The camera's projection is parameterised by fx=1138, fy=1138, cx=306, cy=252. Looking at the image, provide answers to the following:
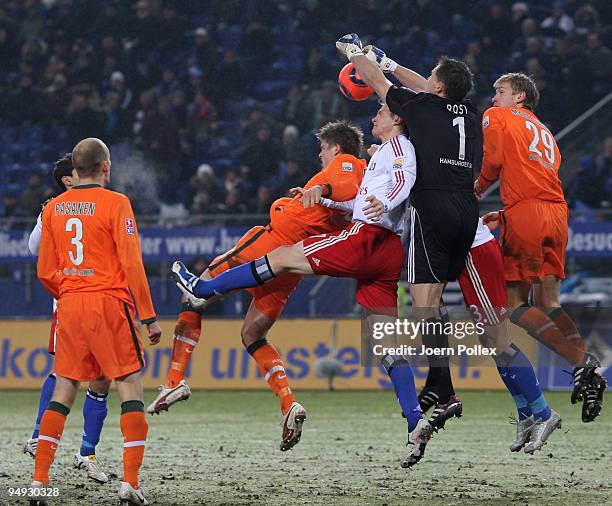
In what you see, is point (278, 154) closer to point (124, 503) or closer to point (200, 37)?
point (200, 37)

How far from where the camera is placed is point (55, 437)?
22.9ft

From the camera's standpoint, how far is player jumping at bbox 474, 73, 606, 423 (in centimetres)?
801

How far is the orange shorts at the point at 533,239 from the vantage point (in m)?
8.05

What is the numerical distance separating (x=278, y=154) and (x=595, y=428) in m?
9.14

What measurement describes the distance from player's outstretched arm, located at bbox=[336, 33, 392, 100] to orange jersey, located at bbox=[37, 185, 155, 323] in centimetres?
193

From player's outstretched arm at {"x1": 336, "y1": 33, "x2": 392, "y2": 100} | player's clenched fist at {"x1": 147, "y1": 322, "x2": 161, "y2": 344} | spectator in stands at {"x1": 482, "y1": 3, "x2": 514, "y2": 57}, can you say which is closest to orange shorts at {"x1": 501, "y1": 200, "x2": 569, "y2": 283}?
player's outstretched arm at {"x1": 336, "y1": 33, "x2": 392, "y2": 100}

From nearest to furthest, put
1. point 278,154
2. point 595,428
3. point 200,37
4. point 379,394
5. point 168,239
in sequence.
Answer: point 595,428, point 379,394, point 168,239, point 278,154, point 200,37

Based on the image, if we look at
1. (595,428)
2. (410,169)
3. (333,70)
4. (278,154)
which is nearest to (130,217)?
(410,169)

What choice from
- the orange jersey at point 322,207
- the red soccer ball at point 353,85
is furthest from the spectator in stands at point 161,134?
the red soccer ball at point 353,85

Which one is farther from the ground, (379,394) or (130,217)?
(130,217)

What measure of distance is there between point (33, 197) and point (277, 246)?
11569mm

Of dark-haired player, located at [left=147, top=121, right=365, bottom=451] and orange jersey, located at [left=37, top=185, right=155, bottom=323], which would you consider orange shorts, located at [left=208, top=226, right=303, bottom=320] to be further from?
orange jersey, located at [left=37, top=185, right=155, bottom=323]

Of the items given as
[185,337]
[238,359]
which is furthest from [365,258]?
[238,359]

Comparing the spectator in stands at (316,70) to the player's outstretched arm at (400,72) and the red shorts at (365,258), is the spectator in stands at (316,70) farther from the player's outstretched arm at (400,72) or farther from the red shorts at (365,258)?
the red shorts at (365,258)
